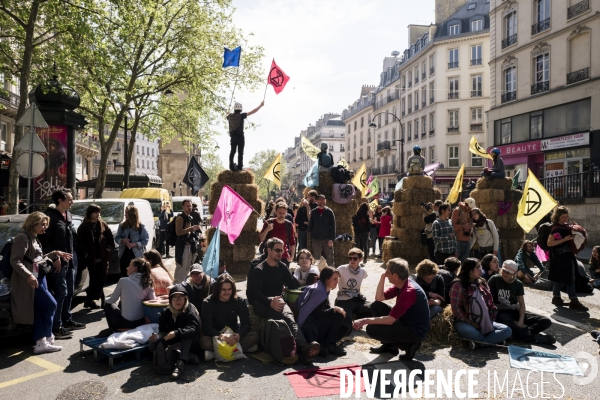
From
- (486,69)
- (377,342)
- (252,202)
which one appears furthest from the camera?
(486,69)

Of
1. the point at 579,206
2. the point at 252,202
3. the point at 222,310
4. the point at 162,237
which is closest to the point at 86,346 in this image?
the point at 222,310

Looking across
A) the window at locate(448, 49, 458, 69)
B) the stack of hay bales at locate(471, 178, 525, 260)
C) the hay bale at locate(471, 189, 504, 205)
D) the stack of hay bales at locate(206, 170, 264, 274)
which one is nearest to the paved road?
the stack of hay bales at locate(206, 170, 264, 274)

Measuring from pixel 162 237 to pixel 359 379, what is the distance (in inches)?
425

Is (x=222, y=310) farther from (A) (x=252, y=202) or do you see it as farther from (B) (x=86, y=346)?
(A) (x=252, y=202)

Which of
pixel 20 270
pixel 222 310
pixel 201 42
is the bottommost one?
pixel 222 310

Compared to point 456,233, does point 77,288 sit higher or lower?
lower

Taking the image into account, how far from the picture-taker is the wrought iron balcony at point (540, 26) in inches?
948

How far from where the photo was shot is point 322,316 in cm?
608

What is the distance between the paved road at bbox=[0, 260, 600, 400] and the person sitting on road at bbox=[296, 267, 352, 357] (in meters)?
0.28

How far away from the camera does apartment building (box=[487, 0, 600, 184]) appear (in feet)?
70.3

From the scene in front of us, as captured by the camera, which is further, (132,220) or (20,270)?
(132,220)

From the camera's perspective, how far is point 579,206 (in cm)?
1706

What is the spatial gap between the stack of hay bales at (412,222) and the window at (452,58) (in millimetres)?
36398

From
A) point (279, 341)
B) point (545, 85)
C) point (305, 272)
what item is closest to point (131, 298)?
point (279, 341)
